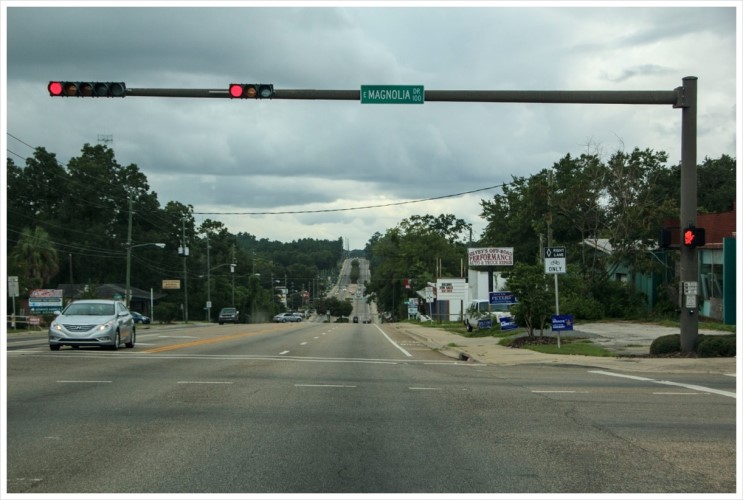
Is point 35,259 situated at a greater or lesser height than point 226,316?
greater

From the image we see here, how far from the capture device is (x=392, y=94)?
19609mm

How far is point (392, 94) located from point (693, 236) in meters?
8.51

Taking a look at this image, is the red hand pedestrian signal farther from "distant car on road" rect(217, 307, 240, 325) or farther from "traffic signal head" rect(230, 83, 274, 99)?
"distant car on road" rect(217, 307, 240, 325)

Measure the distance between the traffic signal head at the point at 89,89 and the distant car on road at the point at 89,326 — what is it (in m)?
8.16

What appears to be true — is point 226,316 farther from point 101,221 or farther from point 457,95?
point 457,95

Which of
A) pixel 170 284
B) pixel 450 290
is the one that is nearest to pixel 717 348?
pixel 450 290

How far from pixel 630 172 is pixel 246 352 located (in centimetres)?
3090

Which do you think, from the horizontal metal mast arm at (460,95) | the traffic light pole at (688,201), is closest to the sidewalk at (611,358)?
the traffic light pole at (688,201)

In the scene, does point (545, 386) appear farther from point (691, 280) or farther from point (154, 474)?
point (154, 474)

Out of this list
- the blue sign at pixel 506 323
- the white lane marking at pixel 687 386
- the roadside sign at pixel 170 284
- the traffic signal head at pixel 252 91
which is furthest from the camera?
the roadside sign at pixel 170 284

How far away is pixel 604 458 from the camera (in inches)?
356

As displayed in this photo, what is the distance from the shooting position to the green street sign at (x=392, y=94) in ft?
63.8

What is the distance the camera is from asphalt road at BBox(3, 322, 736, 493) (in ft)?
26.1

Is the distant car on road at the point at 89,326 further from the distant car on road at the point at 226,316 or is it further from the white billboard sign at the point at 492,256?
the distant car on road at the point at 226,316
